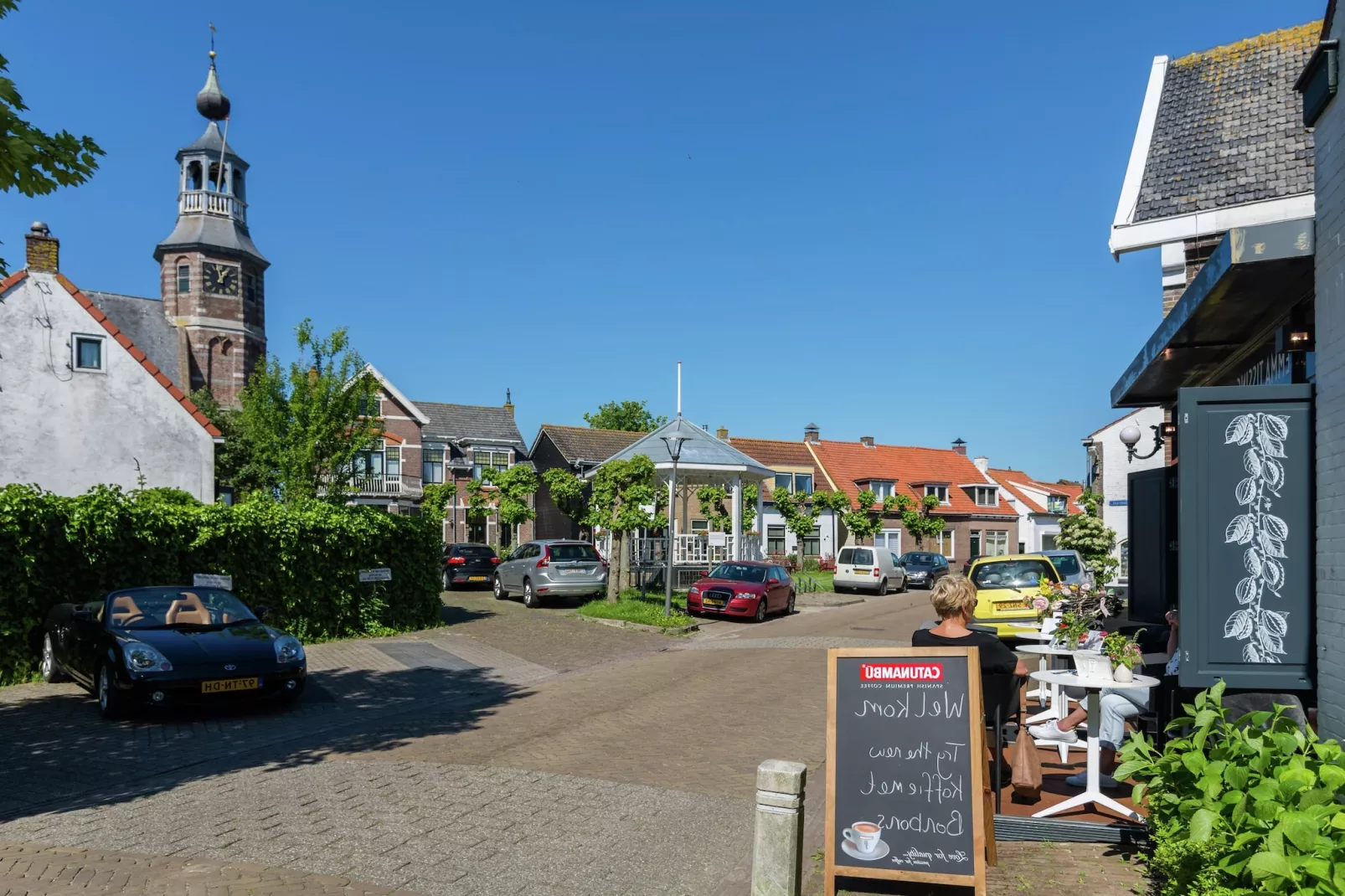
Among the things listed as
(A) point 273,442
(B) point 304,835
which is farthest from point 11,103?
(A) point 273,442

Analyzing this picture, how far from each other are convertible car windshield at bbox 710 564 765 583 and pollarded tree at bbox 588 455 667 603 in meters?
2.07

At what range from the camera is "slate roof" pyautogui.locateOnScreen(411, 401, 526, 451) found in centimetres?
5597

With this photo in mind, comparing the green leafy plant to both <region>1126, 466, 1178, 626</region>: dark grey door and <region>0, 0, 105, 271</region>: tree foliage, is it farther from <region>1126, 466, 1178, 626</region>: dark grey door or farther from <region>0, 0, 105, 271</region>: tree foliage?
<region>0, 0, 105, 271</region>: tree foliage

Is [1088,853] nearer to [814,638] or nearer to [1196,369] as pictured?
[1196,369]

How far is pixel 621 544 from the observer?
78.3 ft

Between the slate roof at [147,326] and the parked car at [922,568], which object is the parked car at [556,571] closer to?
the parked car at [922,568]

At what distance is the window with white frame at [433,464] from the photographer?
5319 cm

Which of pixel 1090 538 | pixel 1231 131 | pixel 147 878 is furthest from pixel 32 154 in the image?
pixel 1090 538

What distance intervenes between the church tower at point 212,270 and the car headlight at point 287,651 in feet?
162

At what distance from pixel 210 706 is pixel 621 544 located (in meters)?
13.6

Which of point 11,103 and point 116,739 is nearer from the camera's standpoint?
point 11,103

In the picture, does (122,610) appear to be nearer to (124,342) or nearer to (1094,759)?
(1094,759)

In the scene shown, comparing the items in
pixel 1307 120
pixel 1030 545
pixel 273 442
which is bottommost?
pixel 1030 545

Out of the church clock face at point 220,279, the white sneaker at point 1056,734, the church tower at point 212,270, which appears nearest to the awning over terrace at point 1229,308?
the white sneaker at point 1056,734
